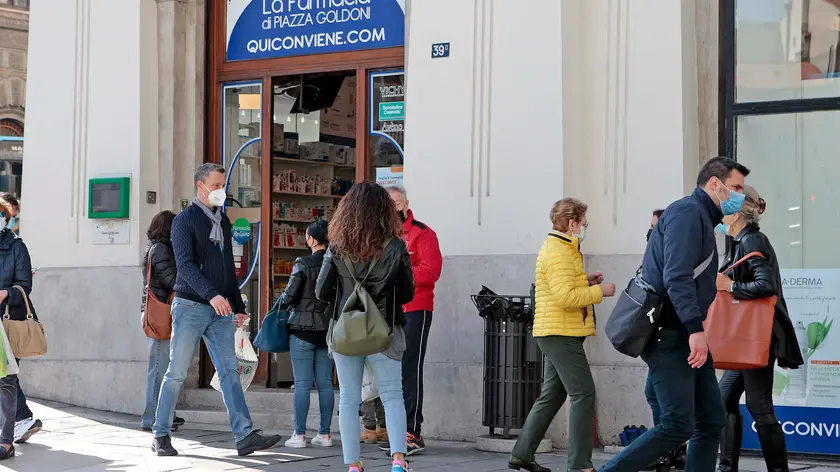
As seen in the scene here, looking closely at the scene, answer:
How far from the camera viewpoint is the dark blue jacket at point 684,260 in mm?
5723

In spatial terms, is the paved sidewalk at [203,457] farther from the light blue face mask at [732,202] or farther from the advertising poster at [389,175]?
the light blue face mask at [732,202]

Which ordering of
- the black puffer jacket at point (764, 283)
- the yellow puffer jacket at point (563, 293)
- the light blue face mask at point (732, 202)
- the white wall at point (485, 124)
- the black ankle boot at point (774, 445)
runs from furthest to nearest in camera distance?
the white wall at point (485, 124) → the yellow puffer jacket at point (563, 293) → the black ankle boot at point (774, 445) → the black puffer jacket at point (764, 283) → the light blue face mask at point (732, 202)

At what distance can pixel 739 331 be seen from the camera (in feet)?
21.8

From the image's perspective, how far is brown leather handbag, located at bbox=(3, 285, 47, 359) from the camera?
848cm

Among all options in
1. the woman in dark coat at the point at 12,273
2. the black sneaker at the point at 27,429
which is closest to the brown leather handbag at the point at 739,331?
the woman in dark coat at the point at 12,273

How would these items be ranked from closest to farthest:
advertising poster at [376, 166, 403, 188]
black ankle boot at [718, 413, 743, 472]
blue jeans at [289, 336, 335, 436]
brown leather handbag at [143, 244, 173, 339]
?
black ankle boot at [718, 413, 743, 472]
blue jeans at [289, 336, 335, 436]
brown leather handbag at [143, 244, 173, 339]
advertising poster at [376, 166, 403, 188]

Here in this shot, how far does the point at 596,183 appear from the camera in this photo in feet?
30.0

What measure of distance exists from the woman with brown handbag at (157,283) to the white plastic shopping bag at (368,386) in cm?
287

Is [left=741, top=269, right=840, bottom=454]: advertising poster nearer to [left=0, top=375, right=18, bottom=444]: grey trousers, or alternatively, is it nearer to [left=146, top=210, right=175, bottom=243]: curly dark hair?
[left=146, top=210, right=175, bottom=243]: curly dark hair

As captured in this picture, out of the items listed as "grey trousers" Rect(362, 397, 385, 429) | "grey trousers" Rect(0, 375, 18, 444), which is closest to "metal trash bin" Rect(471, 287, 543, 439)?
"grey trousers" Rect(362, 397, 385, 429)

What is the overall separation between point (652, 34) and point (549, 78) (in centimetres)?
84

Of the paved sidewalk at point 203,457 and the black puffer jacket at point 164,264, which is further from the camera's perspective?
the black puffer jacket at point 164,264

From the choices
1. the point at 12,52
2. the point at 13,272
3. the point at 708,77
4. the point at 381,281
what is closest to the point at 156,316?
the point at 13,272

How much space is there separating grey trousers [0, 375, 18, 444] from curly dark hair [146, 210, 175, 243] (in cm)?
182
